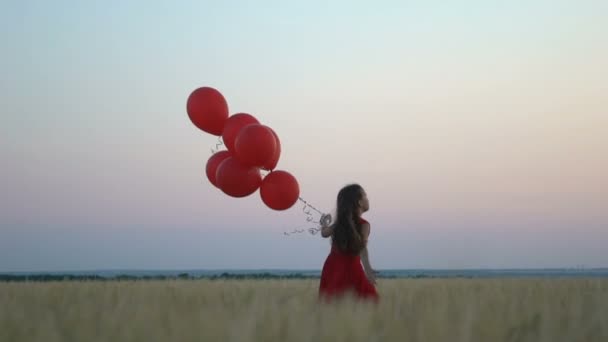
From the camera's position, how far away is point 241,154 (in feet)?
22.0

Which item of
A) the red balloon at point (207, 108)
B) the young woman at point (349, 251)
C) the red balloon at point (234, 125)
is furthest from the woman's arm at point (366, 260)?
the red balloon at point (207, 108)

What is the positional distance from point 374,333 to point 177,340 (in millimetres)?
849

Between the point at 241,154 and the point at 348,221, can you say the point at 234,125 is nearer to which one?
the point at 241,154

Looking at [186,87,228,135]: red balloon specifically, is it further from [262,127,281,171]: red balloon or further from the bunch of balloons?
[262,127,281,171]: red balloon

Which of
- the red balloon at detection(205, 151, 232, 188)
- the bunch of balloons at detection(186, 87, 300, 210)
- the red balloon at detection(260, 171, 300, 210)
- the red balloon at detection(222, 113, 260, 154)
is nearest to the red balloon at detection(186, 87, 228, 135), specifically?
the bunch of balloons at detection(186, 87, 300, 210)

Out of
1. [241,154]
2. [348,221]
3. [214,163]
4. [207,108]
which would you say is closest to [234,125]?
[207,108]

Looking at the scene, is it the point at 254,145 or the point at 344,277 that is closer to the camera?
the point at 344,277

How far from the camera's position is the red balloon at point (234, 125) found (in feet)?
23.4

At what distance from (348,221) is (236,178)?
1.18 m

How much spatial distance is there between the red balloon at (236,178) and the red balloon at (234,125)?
0.22 meters

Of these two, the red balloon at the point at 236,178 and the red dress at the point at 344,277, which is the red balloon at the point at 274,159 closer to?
the red balloon at the point at 236,178

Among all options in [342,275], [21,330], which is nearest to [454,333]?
[21,330]

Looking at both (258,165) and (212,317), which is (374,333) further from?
(258,165)

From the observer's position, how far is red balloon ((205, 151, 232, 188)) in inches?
288
